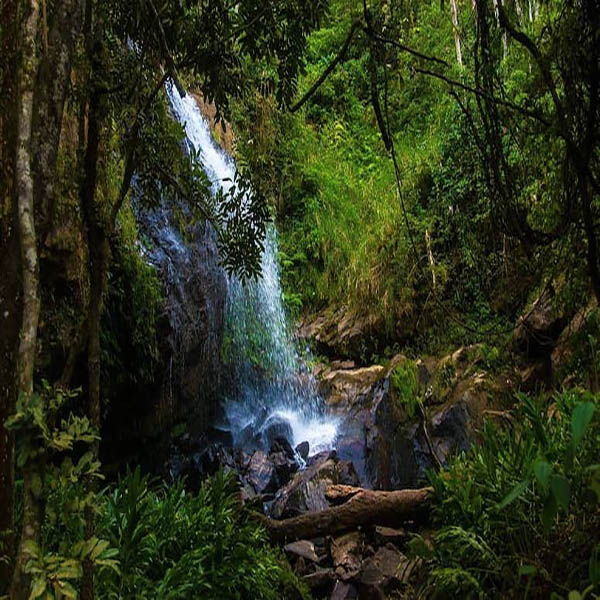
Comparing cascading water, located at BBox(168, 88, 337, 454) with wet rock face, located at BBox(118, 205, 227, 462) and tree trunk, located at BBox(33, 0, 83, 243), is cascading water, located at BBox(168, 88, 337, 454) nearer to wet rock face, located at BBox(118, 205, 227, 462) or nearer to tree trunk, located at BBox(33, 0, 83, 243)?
wet rock face, located at BBox(118, 205, 227, 462)

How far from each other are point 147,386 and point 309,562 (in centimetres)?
261

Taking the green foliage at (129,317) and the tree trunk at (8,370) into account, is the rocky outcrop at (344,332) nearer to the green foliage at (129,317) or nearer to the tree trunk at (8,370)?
the green foliage at (129,317)

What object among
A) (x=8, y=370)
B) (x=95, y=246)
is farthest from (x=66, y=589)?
(x=95, y=246)

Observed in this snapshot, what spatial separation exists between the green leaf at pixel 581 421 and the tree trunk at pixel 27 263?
1242mm

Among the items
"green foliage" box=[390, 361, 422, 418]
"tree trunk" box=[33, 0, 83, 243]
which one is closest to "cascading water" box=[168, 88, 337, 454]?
"green foliage" box=[390, 361, 422, 418]

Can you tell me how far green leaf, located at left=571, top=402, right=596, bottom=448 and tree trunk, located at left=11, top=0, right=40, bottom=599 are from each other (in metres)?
1.24

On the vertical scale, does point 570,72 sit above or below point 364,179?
below

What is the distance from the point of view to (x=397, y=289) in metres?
9.51

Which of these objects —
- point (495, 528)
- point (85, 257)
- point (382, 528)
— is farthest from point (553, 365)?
point (85, 257)

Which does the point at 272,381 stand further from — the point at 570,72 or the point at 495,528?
the point at 570,72

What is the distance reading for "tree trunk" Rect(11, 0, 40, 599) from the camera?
1285 millimetres

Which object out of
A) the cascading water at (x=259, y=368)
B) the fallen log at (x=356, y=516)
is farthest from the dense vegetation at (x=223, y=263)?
the cascading water at (x=259, y=368)

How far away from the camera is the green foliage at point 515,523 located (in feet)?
7.44

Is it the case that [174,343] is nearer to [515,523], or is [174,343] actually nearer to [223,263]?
[223,263]
